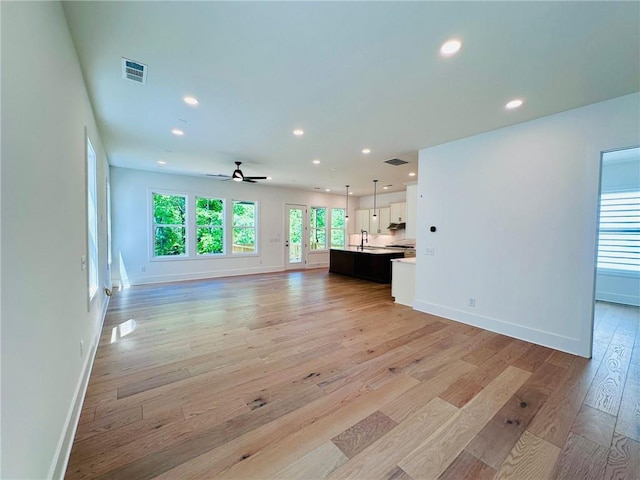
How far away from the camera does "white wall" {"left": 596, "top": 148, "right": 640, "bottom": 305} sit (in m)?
4.82

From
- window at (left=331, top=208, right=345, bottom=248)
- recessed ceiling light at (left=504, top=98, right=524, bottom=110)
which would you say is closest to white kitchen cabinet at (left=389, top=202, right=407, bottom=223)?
window at (left=331, top=208, right=345, bottom=248)

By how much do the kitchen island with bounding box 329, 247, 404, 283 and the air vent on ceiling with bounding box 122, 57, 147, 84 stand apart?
6023 mm

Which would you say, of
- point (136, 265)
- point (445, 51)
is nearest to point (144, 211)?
point (136, 265)

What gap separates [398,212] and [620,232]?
15.7 ft

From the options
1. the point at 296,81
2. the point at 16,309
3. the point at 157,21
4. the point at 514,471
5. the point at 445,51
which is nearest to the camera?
the point at 16,309

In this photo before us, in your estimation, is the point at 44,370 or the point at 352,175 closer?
the point at 44,370

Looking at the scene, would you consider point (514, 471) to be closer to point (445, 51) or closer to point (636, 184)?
point (445, 51)

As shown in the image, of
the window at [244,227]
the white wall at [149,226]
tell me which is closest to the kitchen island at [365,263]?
the white wall at [149,226]

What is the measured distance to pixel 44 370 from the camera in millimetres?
1348

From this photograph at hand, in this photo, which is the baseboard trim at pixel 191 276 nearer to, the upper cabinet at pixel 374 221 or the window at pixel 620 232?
the upper cabinet at pixel 374 221

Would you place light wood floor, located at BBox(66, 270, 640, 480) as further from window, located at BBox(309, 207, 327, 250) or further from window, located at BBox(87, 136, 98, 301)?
window, located at BBox(309, 207, 327, 250)

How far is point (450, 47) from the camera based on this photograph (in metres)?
1.96

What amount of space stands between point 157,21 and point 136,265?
616cm

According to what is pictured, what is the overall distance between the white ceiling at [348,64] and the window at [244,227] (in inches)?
163
